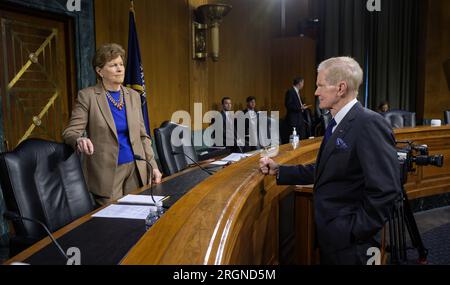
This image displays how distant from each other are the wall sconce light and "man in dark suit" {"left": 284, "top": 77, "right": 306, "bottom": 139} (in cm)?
173

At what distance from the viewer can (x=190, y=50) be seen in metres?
5.74

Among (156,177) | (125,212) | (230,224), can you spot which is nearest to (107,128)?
(156,177)

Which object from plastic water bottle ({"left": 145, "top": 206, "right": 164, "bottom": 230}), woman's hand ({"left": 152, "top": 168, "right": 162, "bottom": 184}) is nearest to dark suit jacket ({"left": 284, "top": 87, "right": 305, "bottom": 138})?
woman's hand ({"left": 152, "top": 168, "right": 162, "bottom": 184})

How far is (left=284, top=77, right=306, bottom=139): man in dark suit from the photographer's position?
22.9 ft

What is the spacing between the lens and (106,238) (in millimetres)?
1435

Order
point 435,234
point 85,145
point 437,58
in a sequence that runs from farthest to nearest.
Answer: point 437,58 → point 435,234 → point 85,145

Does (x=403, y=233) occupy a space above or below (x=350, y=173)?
below

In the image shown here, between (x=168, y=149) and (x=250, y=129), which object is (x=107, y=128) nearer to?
(x=168, y=149)

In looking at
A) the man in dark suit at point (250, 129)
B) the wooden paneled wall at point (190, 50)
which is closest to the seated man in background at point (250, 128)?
the man in dark suit at point (250, 129)

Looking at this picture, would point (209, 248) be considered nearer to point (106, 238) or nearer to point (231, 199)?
point (231, 199)

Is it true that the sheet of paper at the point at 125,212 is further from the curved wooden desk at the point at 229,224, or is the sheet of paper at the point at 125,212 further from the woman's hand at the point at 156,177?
the woman's hand at the point at 156,177

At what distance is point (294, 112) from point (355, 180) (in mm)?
5635

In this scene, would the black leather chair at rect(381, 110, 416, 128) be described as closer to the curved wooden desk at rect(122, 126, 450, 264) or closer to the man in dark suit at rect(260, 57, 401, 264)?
the curved wooden desk at rect(122, 126, 450, 264)
